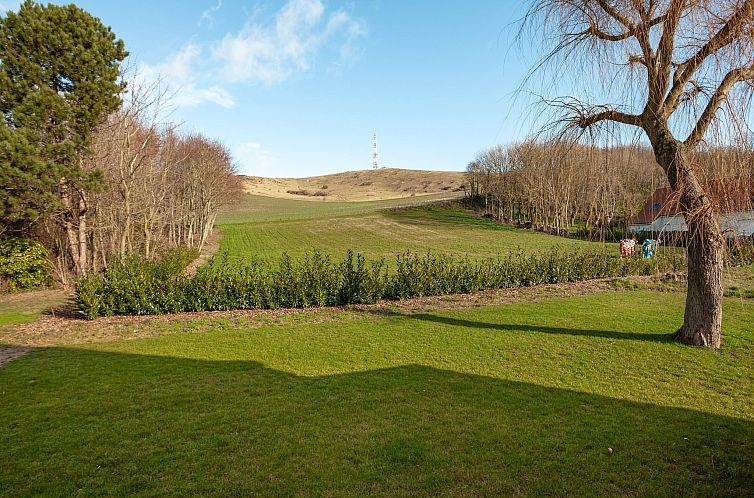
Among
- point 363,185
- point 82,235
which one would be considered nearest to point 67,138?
point 82,235

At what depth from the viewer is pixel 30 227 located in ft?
50.7

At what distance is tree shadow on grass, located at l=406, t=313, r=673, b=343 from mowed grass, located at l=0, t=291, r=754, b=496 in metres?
0.11

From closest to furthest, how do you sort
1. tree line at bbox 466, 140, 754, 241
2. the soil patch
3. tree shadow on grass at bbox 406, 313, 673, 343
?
1. tree line at bbox 466, 140, 754, 241
2. tree shadow on grass at bbox 406, 313, 673, 343
3. the soil patch

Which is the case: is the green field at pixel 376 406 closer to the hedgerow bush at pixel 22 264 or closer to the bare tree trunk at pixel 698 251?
the bare tree trunk at pixel 698 251

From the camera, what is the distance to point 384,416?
4.89 metres

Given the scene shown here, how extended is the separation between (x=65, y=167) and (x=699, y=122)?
54.7ft

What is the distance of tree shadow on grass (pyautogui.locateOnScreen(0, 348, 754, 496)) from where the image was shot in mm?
3627

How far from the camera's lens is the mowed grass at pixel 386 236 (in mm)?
30734

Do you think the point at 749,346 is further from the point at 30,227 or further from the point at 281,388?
the point at 30,227

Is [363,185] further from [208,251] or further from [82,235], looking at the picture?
[82,235]

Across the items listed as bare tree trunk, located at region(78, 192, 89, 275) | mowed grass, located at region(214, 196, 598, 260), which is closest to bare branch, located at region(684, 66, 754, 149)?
bare tree trunk, located at region(78, 192, 89, 275)

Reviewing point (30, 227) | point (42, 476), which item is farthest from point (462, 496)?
point (30, 227)

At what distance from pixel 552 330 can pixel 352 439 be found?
19.6 feet

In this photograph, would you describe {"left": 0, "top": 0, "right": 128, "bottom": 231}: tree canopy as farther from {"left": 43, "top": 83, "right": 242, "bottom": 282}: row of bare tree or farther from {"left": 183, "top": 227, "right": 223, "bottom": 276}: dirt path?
{"left": 183, "top": 227, "right": 223, "bottom": 276}: dirt path
